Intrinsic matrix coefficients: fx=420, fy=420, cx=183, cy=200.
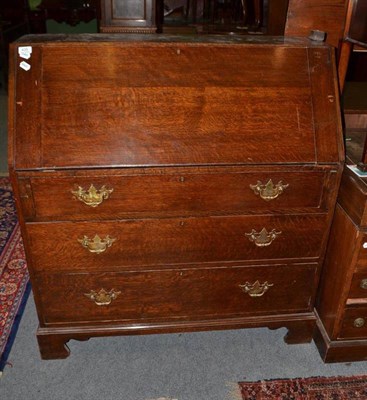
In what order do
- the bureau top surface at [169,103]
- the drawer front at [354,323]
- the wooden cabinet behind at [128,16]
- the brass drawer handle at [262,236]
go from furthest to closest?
1. the wooden cabinet behind at [128,16]
2. the drawer front at [354,323]
3. the brass drawer handle at [262,236]
4. the bureau top surface at [169,103]

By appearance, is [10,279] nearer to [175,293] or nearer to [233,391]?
[175,293]

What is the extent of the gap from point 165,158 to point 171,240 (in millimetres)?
377

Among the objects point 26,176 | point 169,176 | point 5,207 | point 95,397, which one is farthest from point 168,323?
point 5,207

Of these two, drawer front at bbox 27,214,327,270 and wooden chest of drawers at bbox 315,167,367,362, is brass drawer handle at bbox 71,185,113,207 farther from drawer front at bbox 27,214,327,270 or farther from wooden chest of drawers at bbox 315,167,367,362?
wooden chest of drawers at bbox 315,167,367,362

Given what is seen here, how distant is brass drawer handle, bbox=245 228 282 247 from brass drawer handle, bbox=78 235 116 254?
23.2 inches

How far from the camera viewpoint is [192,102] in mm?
1664

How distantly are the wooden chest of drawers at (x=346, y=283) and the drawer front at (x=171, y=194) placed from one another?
0.50 ft

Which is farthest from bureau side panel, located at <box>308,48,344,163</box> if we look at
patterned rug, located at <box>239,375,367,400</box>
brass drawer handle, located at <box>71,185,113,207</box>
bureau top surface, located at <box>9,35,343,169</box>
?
patterned rug, located at <box>239,375,367,400</box>

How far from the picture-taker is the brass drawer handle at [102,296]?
1.88 meters

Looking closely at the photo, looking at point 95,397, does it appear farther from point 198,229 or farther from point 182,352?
point 198,229

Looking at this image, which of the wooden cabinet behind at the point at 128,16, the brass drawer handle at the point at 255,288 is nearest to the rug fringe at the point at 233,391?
the brass drawer handle at the point at 255,288

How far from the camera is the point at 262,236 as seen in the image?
5.94 feet

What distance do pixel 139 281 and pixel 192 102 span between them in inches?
32.2

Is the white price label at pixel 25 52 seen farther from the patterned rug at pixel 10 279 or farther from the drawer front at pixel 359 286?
the drawer front at pixel 359 286
